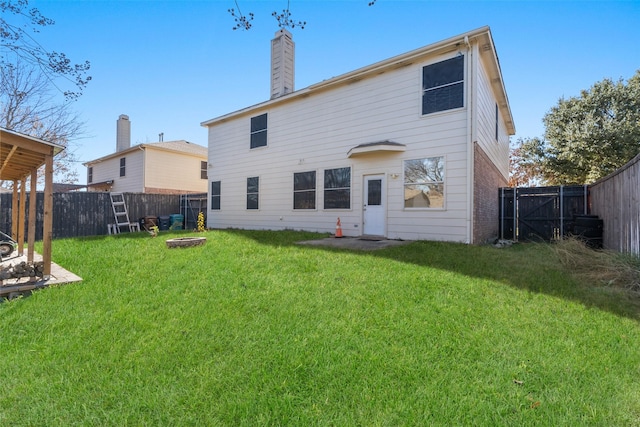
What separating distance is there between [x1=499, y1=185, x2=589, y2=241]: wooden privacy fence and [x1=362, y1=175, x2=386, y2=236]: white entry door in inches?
223

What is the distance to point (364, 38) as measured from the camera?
8164mm

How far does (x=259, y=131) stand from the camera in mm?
12898

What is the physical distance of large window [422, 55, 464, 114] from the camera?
814cm

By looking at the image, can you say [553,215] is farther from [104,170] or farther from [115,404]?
[104,170]

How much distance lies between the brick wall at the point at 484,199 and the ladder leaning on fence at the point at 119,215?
1433 centimetres

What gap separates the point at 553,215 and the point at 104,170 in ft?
86.2

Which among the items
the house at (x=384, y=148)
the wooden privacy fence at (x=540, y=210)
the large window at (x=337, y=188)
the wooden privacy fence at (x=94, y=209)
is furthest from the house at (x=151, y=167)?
the wooden privacy fence at (x=540, y=210)

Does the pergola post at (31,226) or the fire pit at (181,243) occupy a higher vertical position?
the pergola post at (31,226)

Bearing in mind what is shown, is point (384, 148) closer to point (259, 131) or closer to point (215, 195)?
point (259, 131)

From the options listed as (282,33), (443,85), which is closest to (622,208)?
(443,85)

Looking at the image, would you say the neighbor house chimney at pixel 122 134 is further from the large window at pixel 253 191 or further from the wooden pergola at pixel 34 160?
the wooden pergola at pixel 34 160

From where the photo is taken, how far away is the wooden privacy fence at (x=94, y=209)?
1192cm

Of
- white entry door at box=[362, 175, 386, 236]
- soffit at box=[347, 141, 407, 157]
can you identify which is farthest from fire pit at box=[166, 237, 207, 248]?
soffit at box=[347, 141, 407, 157]

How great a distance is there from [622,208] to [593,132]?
14.4 metres
